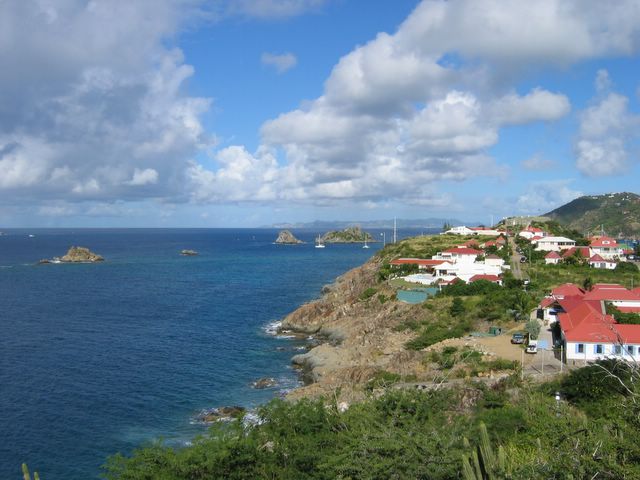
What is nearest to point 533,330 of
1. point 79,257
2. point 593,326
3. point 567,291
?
point 593,326

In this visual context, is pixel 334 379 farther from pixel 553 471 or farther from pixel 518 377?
pixel 553 471

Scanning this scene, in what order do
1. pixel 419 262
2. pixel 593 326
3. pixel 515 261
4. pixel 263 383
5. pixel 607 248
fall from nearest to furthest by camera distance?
pixel 593 326
pixel 263 383
pixel 419 262
pixel 515 261
pixel 607 248

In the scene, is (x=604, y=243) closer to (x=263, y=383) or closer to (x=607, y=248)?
(x=607, y=248)

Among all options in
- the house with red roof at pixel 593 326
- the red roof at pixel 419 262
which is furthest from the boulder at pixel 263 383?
the red roof at pixel 419 262

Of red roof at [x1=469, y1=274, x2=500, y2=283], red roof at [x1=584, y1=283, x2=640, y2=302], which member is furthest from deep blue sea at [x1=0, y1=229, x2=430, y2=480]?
red roof at [x1=584, y1=283, x2=640, y2=302]

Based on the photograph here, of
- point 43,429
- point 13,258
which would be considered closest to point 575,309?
point 43,429

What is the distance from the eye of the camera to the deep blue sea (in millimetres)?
30312

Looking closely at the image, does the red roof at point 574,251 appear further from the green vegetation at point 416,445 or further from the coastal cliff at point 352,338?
the green vegetation at point 416,445

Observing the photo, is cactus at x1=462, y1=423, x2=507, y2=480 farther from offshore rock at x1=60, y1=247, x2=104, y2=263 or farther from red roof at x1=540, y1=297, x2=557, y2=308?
offshore rock at x1=60, y1=247, x2=104, y2=263

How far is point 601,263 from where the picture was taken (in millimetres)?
69000

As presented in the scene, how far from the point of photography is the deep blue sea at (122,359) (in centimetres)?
3031

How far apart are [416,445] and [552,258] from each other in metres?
66.5

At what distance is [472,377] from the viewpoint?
3309 cm

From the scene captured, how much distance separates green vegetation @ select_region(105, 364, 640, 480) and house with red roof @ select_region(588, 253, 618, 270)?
48416 millimetres
